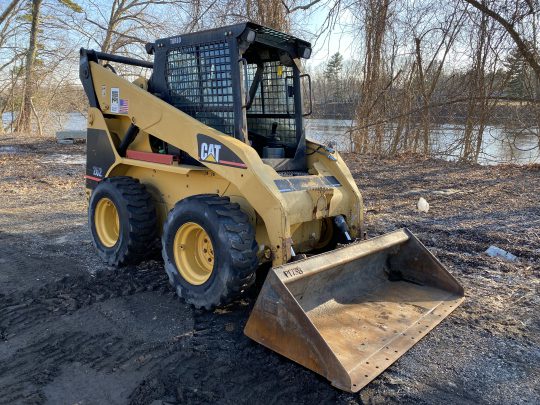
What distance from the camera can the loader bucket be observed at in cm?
285

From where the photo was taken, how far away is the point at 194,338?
11.2 ft

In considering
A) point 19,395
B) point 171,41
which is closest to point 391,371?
point 19,395

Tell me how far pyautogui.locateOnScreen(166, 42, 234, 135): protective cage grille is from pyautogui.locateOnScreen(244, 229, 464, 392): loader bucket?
1.65m

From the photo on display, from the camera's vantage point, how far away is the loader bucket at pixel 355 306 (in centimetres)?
285

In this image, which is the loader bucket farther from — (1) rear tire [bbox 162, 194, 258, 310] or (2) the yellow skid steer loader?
(1) rear tire [bbox 162, 194, 258, 310]

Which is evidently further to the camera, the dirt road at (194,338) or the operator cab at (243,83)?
the operator cab at (243,83)

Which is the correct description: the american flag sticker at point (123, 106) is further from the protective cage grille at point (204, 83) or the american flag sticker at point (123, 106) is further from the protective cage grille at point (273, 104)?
the protective cage grille at point (273, 104)

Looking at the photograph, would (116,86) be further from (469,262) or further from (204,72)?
(469,262)

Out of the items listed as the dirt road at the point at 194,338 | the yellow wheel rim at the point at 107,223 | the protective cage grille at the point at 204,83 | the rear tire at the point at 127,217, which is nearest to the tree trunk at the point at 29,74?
the dirt road at the point at 194,338

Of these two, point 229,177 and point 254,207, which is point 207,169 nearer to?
point 229,177

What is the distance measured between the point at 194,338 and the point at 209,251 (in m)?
0.83

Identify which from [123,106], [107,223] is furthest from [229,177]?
[107,223]

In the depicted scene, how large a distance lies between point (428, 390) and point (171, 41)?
386 cm

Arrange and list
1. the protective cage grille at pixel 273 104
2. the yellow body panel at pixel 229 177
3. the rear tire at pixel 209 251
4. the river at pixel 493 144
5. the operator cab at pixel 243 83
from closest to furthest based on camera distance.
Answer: the rear tire at pixel 209 251 → the yellow body panel at pixel 229 177 → the operator cab at pixel 243 83 → the protective cage grille at pixel 273 104 → the river at pixel 493 144
